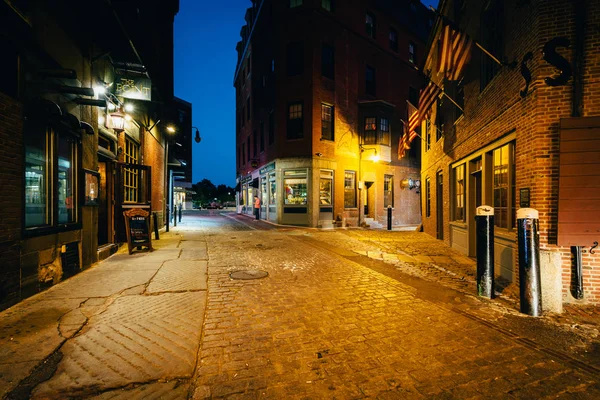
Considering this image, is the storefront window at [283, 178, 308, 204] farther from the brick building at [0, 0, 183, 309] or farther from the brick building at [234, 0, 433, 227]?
the brick building at [0, 0, 183, 309]

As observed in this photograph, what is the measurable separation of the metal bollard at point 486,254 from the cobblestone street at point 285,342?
0.24m

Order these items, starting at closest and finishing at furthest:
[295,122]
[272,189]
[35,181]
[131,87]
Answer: [35,181], [131,87], [295,122], [272,189]

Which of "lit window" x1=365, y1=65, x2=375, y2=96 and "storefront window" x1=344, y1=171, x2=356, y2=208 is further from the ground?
"lit window" x1=365, y1=65, x2=375, y2=96

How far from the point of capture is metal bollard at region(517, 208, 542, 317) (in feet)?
14.4

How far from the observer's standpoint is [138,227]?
29.9ft

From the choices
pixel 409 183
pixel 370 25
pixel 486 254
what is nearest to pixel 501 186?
pixel 486 254

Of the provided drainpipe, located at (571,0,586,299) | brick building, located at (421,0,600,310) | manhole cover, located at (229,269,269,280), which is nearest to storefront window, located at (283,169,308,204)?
manhole cover, located at (229,269,269,280)

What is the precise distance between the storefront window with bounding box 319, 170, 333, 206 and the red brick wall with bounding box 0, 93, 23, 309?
15.0 meters

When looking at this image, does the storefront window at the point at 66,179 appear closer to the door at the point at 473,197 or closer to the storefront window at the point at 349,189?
the door at the point at 473,197

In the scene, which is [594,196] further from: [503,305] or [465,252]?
[465,252]

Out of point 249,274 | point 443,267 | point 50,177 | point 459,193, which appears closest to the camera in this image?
point 50,177

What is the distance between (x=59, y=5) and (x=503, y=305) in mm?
9872

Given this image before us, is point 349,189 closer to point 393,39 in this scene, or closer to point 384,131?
point 384,131

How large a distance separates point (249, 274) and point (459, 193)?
788 centimetres
